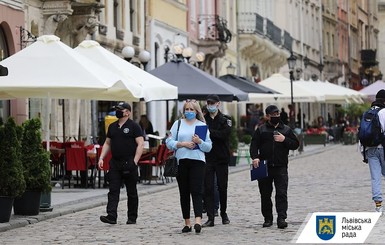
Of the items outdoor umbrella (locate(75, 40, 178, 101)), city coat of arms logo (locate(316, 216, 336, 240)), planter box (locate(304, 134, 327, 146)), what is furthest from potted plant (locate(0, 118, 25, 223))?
planter box (locate(304, 134, 327, 146))

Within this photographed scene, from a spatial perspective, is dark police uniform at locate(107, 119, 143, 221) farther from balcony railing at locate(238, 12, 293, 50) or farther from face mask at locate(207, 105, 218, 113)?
balcony railing at locate(238, 12, 293, 50)

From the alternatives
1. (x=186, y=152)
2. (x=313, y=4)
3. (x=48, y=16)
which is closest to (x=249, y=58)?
(x=313, y=4)

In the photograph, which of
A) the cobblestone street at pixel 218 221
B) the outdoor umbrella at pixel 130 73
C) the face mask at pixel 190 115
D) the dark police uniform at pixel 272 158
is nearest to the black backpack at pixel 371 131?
the cobblestone street at pixel 218 221

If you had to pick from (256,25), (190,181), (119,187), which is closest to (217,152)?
(190,181)

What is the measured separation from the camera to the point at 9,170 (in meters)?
17.5

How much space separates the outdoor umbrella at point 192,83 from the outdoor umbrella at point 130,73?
3733mm

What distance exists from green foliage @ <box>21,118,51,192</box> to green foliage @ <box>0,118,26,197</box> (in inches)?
19.8

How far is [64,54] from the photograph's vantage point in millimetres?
21016

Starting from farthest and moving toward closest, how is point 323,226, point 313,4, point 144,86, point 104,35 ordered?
point 313,4 → point 104,35 → point 144,86 → point 323,226

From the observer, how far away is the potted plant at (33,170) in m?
18.4

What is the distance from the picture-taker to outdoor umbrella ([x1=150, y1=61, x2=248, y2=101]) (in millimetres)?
29633

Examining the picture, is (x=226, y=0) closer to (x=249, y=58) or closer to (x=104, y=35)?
(x=249, y=58)

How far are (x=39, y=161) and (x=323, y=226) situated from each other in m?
8.23

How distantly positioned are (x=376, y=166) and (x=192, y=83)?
40.2 feet
